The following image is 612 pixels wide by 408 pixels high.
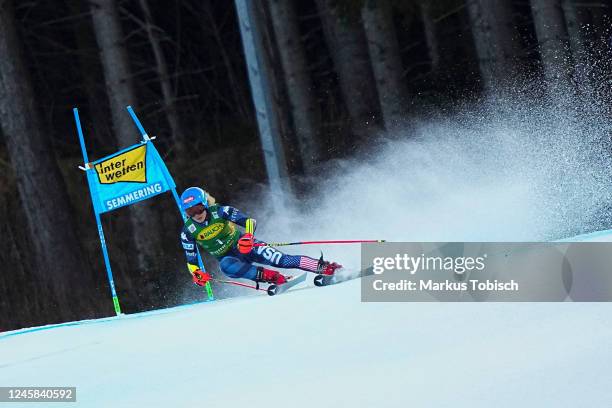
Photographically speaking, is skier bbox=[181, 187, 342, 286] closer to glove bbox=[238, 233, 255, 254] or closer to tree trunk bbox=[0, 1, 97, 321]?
glove bbox=[238, 233, 255, 254]

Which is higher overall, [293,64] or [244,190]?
[293,64]

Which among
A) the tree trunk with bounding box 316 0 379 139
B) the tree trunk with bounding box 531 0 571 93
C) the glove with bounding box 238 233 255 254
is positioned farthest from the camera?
the tree trunk with bounding box 316 0 379 139

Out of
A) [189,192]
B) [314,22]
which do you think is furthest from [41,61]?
[189,192]

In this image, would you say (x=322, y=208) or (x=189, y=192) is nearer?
(x=189, y=192)

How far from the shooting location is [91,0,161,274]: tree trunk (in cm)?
1936

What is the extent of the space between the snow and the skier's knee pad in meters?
1.70

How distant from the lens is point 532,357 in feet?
21.3

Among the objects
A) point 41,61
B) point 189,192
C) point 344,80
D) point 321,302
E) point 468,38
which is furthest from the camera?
point 41,61

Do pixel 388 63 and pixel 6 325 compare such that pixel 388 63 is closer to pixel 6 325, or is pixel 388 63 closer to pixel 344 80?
pixel 344 80

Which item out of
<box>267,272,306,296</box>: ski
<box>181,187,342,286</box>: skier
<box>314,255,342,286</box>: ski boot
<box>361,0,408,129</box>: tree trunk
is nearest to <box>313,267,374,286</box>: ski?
<box>314,255,342,286</box>: ski boot

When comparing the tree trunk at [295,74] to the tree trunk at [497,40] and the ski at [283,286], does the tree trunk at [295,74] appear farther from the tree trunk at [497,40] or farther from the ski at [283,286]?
the ski at [283,286]

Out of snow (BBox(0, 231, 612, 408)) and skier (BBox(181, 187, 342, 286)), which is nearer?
snow (BBox(0, 231, 612, 408))

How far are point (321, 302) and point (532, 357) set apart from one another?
10.2 feet

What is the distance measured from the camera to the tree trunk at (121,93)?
19.4 meters
